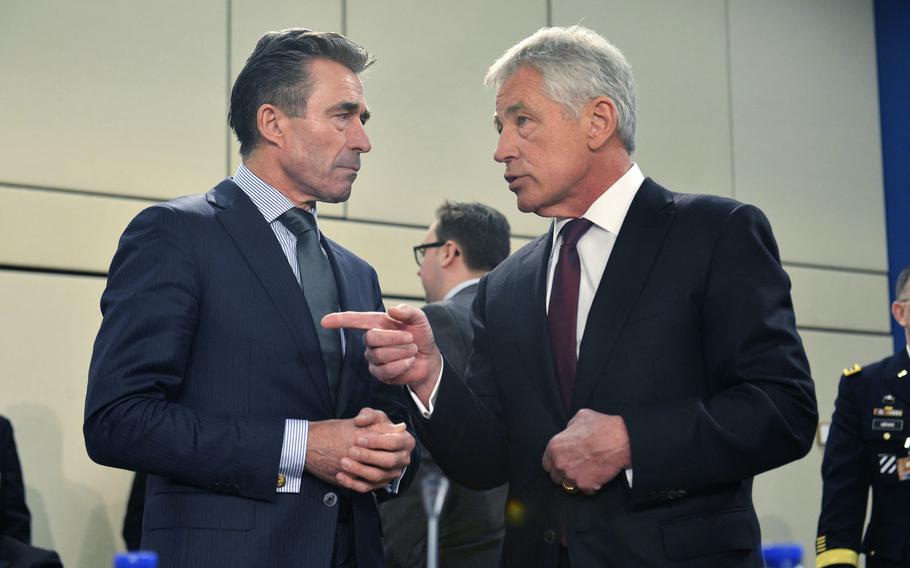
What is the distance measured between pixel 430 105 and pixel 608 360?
3.32 m

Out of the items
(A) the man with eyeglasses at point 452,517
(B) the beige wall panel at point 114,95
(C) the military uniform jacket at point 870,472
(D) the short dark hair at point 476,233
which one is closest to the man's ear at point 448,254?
(D) the short dark hair at point 476,233

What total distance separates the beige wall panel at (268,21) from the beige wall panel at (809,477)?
2.69m

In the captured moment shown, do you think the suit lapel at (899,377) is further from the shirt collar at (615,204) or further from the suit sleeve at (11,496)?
the suit sleeve at (11,496)

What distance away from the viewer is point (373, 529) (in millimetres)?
2111

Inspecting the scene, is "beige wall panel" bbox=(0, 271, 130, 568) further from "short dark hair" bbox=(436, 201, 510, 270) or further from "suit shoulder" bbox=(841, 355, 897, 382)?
"suit shoulder" bbox=(841, 355, 897, 382)

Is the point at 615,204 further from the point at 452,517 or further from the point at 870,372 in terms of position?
the point at 870,372

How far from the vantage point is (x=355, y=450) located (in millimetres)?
1932

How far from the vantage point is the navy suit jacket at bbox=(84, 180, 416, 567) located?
1892 mm

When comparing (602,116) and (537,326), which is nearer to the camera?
(537,326)

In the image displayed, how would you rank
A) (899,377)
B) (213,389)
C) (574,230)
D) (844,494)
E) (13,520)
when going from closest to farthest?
(213,389) < (574,230) < (13,520) < (844,494) < (899,377)

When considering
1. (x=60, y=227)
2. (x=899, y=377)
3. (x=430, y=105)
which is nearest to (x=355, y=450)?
(x=60, y=227)

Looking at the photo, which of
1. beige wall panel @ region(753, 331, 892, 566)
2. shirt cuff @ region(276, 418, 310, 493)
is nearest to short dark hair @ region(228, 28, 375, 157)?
shirt cuff @ region(276, 418, 310, 493)

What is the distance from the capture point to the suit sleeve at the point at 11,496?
10.8 feet

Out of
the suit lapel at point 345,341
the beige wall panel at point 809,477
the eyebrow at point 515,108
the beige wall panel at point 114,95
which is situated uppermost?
the beige wall panel at point 114,95
